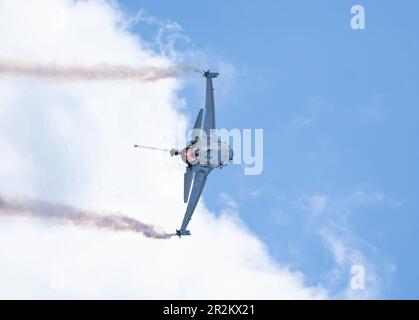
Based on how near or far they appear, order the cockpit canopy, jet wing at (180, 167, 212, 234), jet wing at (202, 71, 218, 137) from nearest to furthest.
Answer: the cockpit canopy → jet wing at (202, 71, 218, 137) → jet wing at (180, 167, 212, 234)

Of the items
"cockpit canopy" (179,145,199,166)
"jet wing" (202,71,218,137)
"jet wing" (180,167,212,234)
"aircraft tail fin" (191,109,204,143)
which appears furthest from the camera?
"jet wing" (180,167,212,234)

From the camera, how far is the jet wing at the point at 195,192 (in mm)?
79500

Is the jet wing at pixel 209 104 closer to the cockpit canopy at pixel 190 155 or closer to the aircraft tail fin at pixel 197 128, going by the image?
the aircraft tail fin at pixel 197 128

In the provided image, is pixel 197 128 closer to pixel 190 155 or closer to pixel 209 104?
pixel 190 155

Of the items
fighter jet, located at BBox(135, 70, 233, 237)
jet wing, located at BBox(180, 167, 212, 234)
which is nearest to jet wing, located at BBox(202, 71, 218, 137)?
fighter jet, located at BBox(135, 70, 233, 237)

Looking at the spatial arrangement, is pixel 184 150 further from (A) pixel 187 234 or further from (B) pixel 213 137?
(A) pixel 187 234

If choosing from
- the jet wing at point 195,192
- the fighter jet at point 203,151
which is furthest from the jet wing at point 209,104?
the jet wing at point 195,192

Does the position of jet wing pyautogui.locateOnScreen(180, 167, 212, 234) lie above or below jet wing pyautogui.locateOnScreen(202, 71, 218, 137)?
below

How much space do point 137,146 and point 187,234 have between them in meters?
13.4

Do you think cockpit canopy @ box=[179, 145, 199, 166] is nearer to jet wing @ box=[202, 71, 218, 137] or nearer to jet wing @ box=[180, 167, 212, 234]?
jet wing @ box=[180, 167, 212, 234]

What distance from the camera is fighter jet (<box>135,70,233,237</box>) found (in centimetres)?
7638

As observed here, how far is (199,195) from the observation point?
81.1 m

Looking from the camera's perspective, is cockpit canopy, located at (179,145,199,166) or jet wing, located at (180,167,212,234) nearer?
cockpit canopy, located at (179,145,199,166)
